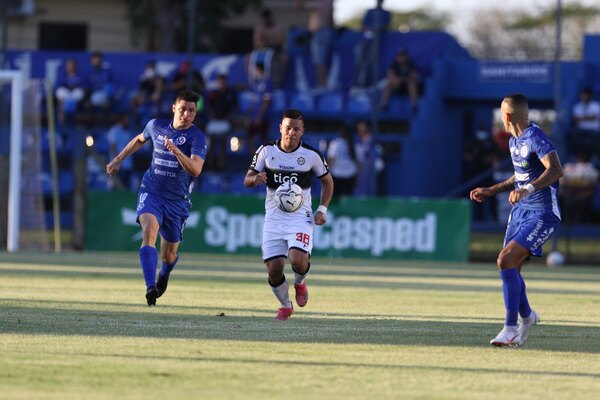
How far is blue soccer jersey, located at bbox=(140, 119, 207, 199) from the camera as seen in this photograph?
575 inches

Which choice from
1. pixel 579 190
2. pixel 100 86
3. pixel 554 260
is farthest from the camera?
pixel 100 86

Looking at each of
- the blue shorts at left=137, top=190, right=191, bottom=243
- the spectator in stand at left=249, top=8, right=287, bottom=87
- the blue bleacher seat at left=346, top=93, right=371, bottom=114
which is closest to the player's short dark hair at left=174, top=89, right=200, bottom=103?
the blue shorts at left=137, top=190, right=191, bottom=243

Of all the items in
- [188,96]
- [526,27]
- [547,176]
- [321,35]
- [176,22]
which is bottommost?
[547,176]

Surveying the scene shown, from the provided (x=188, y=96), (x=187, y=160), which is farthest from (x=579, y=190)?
(x=187, y=160)

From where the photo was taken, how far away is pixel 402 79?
30781mm

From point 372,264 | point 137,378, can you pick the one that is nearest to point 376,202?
point 372,264

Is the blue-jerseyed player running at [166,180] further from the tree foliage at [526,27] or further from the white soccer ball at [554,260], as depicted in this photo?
the tree foliage at [526,27]

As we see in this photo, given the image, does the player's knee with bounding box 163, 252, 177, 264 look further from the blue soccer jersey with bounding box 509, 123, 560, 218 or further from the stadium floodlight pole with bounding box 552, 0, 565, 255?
the stadium floodlight pole with bounding box 552, 0, 565, 255

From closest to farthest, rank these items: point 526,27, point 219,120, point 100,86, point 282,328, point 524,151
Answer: point 524,151 → point 282,328 → point 219,120 → point 100,86 → point 526,27

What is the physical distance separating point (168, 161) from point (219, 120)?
49.9ft

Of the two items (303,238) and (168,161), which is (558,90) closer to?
(168,161)

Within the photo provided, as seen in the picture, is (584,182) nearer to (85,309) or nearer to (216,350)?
(85,309)

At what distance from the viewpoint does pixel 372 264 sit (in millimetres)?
25172

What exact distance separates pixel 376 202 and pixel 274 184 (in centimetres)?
1296
